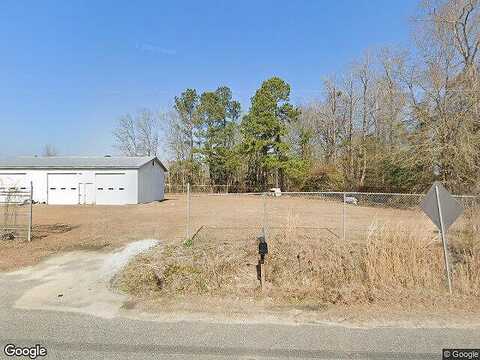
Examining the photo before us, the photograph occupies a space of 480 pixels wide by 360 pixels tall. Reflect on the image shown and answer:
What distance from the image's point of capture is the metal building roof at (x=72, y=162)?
81.4 ft

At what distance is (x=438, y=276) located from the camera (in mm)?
5719

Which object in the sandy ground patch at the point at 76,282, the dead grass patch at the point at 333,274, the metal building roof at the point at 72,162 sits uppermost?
the metal building roof at the point at 72,162

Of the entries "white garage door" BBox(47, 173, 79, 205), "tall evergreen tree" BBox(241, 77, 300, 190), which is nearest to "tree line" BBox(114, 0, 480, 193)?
"tall evergreen tree" BBox(241, 77, 300, 190)

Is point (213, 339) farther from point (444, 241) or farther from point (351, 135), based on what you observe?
point (351, 135)

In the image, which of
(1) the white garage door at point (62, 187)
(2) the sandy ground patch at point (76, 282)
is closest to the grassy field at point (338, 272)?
(2) the sandy ground patch at point (76, 282)

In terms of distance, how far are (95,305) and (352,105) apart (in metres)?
37.8

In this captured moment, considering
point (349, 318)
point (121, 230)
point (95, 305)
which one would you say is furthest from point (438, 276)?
point (121, 230)

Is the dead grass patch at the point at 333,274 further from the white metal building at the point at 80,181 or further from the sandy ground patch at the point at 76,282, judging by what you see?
the white metal building at the point at 80,181

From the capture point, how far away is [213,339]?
3.71m

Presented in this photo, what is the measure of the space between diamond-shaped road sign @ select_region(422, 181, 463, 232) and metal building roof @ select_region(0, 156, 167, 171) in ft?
73.7

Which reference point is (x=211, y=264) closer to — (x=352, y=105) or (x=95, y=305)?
(x=95, y=305)

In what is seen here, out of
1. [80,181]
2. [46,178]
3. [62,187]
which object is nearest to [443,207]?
[80,181]

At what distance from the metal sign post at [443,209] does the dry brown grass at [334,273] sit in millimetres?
546

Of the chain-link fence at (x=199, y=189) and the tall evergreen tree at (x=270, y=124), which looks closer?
the tall evergreen tree at (x=270, y=124)
